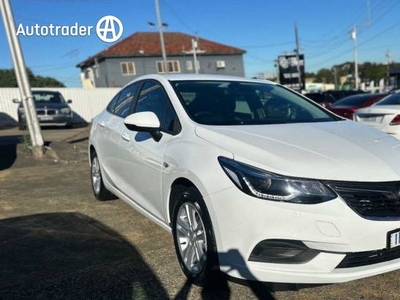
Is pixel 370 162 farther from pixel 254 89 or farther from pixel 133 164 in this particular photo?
pixel 133 164

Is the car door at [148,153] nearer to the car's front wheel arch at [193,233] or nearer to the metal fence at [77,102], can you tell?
the car's front wheel arch at [193,233]

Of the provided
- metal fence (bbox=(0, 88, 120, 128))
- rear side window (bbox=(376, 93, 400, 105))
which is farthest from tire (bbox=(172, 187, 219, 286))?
metal fence (bbox=(0, 88, 120, 128))

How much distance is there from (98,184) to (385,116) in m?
4.71

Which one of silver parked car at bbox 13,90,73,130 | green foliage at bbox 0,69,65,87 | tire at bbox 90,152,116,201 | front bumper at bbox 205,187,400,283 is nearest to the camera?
front bumper at bbox 205,187,400,283

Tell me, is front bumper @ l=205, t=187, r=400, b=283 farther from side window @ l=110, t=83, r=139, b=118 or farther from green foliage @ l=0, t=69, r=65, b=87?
green foliage @ l=0, t=69, r=65, b=87

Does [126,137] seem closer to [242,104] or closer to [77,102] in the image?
[242,104]

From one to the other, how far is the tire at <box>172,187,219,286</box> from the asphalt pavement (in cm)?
14

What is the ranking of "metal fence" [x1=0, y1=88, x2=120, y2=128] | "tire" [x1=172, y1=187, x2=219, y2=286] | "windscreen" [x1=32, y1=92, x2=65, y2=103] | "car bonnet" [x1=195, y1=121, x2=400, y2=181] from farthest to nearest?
1. "metal fence" [x1=0, y1=88, x2=120, y2=128]
2. "windscreen" [x1=32, y1=92, x2=65, y2=103]
3. "tire" [x1=172, y1=187, x2=219, y2=286]
4. "car bonnet" [x1=195, y1=121, x2=400, y2=181]

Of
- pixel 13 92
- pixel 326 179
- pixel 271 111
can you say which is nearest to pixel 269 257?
pixel 326 179

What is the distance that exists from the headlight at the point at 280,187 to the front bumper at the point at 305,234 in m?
0.04

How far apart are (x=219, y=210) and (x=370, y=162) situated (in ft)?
3.27

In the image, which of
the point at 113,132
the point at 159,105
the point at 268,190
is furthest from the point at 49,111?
the point at 268,190

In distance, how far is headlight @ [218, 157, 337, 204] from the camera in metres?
2.38

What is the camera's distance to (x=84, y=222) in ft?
15.2
